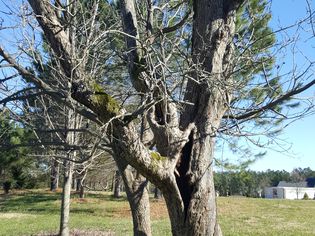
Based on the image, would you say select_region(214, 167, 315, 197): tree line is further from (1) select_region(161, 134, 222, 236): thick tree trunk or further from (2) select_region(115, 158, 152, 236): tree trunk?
(1) select_region(161, 134, 222, 236): thick tree trunk

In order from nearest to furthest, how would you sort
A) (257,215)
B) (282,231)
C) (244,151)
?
(244,151) < (282,231) < (257,215)

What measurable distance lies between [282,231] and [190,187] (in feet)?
34.7

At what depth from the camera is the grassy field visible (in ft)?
45.4

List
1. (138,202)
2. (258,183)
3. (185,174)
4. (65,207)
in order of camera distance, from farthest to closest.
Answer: (258,183) → (65,207) → (138,202) → (185,174)

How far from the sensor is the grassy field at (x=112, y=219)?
13.8 metres

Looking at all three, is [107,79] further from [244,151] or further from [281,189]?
[281,189]

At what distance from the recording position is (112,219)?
58.3ft

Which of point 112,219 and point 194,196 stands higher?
point 194,196

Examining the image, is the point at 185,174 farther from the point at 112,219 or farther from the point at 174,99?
the point at 112,219

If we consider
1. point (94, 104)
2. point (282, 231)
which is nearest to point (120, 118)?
point (94, 104)

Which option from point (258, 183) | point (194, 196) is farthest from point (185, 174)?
point (258, 183)

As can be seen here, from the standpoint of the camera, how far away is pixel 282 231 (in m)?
14.0

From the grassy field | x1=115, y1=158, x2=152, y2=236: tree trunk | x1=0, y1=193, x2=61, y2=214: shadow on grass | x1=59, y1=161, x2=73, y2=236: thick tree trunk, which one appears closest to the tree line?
x1=0, y1=193, x2=61, y2=214: shadow on grass

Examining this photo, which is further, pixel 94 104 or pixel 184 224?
pixel 184 224
